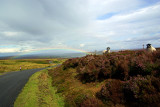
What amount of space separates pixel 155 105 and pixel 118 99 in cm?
168

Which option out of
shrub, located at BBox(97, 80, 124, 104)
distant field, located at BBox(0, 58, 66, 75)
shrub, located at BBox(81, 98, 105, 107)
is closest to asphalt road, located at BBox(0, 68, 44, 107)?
shrub, located at BBox(81, 98, 105, 107)

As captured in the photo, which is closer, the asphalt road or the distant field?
the asphalt road

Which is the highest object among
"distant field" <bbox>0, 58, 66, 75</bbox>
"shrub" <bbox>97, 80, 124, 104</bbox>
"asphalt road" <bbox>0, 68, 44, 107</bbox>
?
"shrub" <bbox>97, 80, 124, 104</bbox>

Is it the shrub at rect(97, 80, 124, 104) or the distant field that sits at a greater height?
the shrub at rect(97, 80, 124, 104)

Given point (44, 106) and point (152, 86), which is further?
point (44, 106)

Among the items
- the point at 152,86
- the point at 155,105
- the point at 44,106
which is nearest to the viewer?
the point at 155,105

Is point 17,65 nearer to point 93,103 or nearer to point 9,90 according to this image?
point 9,90

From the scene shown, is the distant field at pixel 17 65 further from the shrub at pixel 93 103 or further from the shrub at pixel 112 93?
the shrub at pixel 112 93

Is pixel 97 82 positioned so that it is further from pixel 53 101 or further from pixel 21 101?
pixel 21 101

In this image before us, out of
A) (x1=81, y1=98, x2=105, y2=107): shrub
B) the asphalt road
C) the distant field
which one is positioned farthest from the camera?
the distant field

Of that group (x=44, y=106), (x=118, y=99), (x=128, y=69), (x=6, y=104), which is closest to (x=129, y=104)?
(x=118, y=99)

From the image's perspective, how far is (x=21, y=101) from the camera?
7.78 meters

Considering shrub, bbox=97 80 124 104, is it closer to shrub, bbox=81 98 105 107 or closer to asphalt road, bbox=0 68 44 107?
shrub, bbox=81 98 105 107

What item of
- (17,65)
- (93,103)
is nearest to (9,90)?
(93,103)
